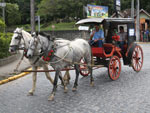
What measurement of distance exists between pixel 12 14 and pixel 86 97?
211 feet

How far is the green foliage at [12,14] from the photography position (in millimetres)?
65438

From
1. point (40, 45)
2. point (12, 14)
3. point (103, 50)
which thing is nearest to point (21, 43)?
point (40, 45)

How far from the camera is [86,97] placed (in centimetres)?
730

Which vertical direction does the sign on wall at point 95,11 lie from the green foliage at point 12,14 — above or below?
below

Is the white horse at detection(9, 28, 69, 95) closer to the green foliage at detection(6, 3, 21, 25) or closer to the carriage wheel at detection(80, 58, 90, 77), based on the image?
the carriage wheel at detection(80, 58, 90, 77)

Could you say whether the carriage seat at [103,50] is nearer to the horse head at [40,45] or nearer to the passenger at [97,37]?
the passenger at [97,37]

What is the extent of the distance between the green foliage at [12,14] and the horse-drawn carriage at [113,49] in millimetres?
58751

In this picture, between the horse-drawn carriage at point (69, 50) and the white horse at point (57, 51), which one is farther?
the horse-drawn carriage at point (69, 50)

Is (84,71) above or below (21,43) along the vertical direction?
below

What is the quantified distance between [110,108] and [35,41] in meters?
2.71

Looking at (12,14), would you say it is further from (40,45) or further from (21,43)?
(40,45)

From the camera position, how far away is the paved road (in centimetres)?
622

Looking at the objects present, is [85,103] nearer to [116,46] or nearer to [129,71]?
[116,46]

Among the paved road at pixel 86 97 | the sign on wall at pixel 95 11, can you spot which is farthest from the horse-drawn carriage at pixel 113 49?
the sign on wall at pixel 95 11
